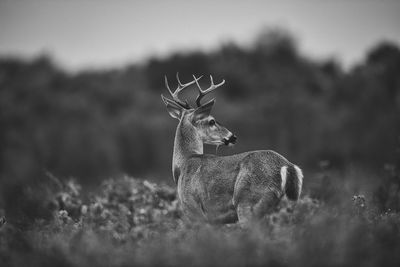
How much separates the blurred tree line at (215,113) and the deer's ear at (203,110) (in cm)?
1068

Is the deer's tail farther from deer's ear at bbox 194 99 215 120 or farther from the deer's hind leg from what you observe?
deer's ear at bbox 194 99 215 120

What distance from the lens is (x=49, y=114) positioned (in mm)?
33375

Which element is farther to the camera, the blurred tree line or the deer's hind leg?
the blurred tree line

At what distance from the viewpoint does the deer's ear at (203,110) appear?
804 centimetres

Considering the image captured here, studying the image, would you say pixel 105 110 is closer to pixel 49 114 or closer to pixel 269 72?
pixel 49 114

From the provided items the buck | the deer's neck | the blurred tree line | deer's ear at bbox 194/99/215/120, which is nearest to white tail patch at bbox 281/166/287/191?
the buck

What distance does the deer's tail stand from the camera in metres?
6.05

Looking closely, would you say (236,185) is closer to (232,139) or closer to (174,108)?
(232,139)

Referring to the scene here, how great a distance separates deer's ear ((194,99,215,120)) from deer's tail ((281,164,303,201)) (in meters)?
2.24

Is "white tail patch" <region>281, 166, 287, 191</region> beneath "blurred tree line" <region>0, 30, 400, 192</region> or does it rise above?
beneath

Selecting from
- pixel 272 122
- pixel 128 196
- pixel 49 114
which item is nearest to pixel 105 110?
pixel 49 114

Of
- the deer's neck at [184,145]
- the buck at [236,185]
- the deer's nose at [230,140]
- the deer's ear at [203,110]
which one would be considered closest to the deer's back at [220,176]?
the buck at [236,185]

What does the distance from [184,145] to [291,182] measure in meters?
2.26

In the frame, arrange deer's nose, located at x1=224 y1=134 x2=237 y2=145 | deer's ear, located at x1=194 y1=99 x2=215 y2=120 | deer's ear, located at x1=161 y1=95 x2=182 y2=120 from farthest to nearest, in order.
Result: deer's ear, located at x1=161 y1=95 x2=182 y2=120, deer's nose, located at x1=224 y1=134 x2=237 y2=145, deer's ear, located at x1=194 y1=99 x2=215 y2=120
